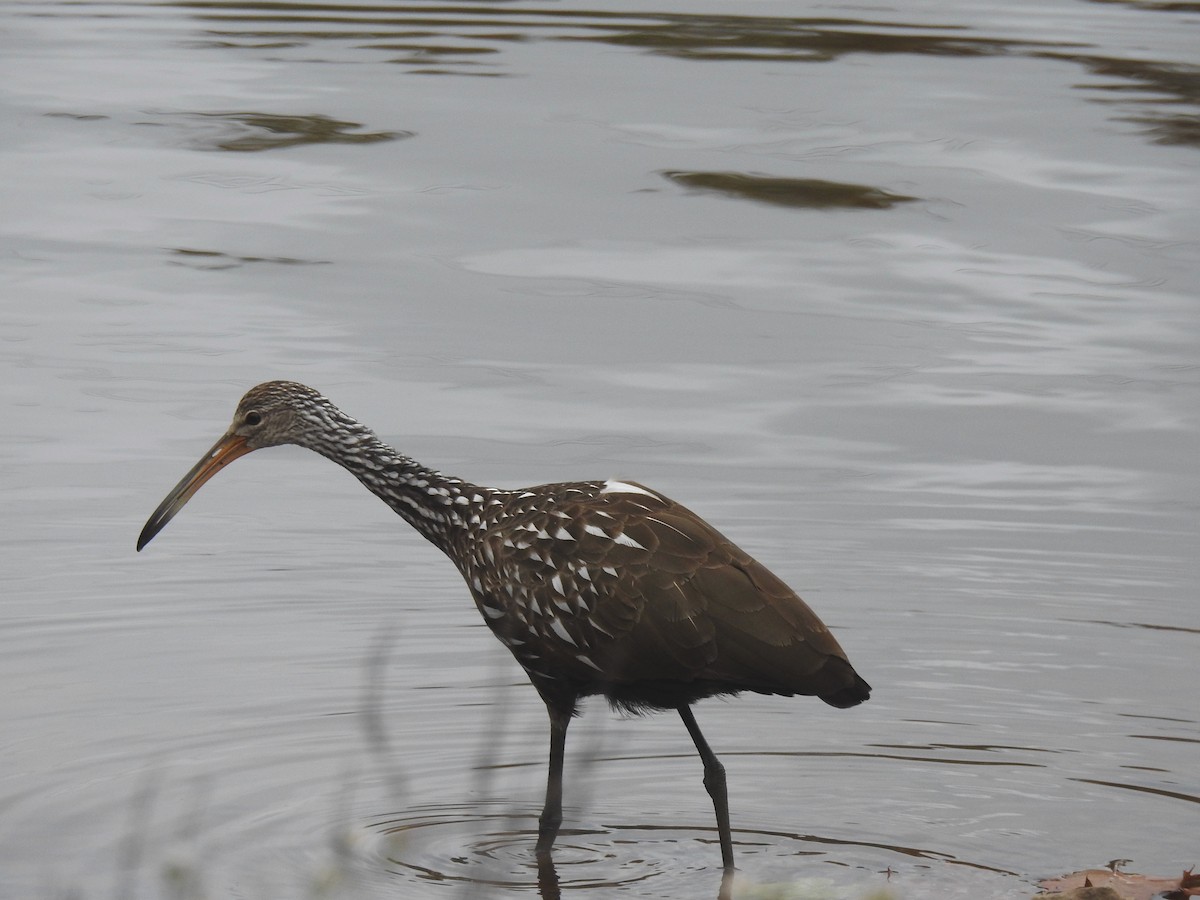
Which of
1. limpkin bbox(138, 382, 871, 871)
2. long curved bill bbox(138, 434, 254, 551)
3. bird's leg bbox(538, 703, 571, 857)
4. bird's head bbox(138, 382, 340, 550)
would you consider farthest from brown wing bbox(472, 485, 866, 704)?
long curved bill bbox(138, 434, 254, 551)

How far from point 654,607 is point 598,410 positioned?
571 centimetres

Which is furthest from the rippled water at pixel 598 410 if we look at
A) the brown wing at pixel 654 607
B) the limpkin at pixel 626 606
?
the brown wing at pixel 654 607

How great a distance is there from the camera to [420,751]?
795cm

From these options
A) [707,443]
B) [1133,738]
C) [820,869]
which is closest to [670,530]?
[820,869]

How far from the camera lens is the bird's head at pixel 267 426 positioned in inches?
322

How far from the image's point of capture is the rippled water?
7375 mm

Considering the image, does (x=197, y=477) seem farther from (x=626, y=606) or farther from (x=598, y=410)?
(x=598, y=410)

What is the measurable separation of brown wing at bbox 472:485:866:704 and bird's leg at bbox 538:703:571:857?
0.23 meters

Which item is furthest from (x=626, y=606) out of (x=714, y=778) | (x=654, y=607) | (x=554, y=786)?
(x=554, y=786)

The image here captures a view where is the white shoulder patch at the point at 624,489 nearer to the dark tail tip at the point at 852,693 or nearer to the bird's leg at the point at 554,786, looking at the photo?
the bird's leg at the point at 554,786

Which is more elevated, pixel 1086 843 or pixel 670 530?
pixel 670 530

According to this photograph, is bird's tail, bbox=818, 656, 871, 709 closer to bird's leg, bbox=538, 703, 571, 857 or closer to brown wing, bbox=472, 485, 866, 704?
brown wing, bbox=472, 485, 866, 704

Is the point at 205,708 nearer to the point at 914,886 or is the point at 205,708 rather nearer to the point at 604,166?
the point at 914,886

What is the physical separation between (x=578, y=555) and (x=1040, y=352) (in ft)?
23.8
